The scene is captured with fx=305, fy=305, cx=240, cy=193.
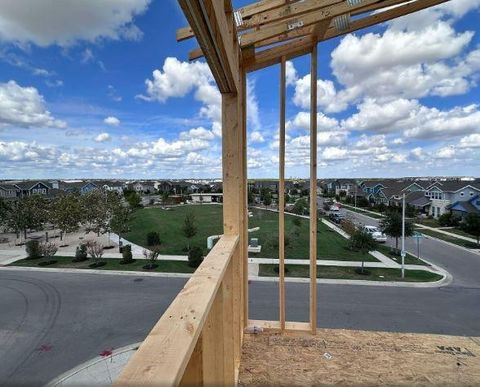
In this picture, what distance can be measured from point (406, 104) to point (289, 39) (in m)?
10.6

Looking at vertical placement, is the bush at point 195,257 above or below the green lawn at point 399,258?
Result: above

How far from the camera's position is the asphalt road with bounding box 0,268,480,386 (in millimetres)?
6496

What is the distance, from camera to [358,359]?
2.78 meters

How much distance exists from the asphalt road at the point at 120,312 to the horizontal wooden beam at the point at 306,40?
650 centimetres

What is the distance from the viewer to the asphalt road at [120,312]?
6.50 metres

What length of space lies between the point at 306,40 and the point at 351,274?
34.8 feet

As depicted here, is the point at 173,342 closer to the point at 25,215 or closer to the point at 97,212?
the point at 97,212

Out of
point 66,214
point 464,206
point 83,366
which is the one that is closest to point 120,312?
point 83,366

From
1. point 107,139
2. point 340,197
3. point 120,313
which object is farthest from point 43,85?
point 340,197

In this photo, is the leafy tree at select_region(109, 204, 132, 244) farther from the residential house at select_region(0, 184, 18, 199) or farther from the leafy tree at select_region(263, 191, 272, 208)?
the residential house at select_region(0, 184, 18, 199)

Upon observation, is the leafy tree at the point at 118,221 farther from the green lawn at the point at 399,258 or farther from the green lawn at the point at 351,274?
the green lawn at the point at 399,258

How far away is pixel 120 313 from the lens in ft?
27.8

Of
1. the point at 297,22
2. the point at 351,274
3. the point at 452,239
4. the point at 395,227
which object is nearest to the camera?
the point at 297,22

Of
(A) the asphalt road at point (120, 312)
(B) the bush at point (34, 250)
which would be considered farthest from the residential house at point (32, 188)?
(A) the asphalt road at point (120, 312)
